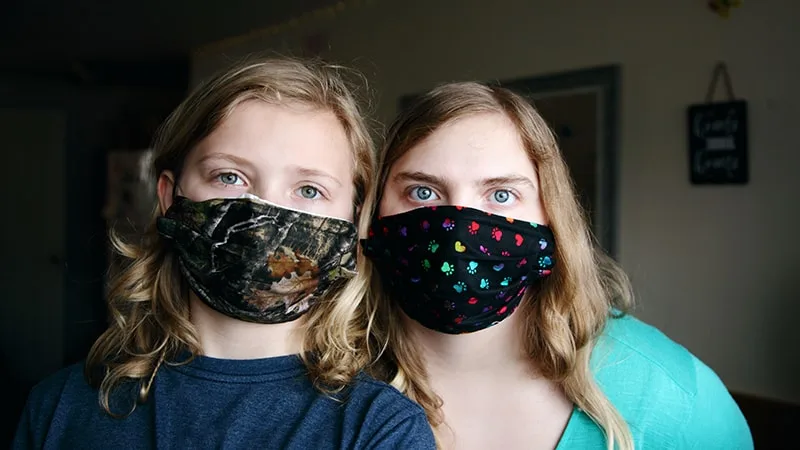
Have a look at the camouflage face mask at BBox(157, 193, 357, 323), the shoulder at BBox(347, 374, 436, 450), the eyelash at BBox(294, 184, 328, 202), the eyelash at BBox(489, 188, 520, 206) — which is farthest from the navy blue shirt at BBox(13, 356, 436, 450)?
the eyelash at BBox(489, 188, 520, 206)

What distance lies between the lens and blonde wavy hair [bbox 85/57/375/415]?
1.16 meters

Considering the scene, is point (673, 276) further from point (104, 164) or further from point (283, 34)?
point (104, 164)

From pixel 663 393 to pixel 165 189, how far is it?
1.01 metres

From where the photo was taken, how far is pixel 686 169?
2635 mm

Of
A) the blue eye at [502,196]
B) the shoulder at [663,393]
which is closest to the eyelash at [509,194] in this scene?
the blue eye at [502,196]

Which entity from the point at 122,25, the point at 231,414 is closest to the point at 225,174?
the point at 231,414

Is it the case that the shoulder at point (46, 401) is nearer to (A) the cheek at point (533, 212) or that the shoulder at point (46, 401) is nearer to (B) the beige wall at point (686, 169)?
(A) the cheek at point (533, 212)

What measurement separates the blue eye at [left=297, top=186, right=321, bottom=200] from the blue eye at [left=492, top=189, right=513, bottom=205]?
32 cm

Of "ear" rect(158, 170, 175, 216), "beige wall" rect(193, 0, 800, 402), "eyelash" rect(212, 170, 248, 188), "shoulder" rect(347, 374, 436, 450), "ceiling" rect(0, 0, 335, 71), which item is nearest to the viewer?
"shoulder" rect(347, 374, 436, 450)

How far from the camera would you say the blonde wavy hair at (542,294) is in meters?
1.22

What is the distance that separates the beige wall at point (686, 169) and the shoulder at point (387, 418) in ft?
6.13

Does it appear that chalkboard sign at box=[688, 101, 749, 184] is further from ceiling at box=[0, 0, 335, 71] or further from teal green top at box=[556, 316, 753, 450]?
ceiling at box=[0, 0, 335, 71]

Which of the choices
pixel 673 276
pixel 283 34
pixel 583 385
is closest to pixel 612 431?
pixel 583 385

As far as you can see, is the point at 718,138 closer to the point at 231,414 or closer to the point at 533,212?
the point at 533,212
